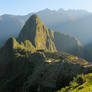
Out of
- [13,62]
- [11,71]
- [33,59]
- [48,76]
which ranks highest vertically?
[48,76]

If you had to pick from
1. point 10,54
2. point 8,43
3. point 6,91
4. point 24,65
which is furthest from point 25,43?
point 6,91

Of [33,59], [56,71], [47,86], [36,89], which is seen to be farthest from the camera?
[33,59]

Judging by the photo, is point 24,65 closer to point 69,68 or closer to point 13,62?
point 13,62

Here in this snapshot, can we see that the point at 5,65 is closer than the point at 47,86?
No

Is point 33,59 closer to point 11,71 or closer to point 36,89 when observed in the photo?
point 11,71

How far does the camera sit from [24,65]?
9806 centimetres

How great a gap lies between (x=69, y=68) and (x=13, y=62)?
2758 inches

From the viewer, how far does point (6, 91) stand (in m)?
75.8

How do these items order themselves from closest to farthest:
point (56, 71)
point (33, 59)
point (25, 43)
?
point (56, 71) < point (33, 59) < point (25, 43)

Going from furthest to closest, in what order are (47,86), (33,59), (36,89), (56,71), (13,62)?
(13,62)
(33,59)
(56,71)
(36,89)
(47,86)

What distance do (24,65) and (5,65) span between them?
28.5 m

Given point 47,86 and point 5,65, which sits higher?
point 47,86

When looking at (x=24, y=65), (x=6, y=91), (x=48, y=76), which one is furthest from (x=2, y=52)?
(x=48, y=76)

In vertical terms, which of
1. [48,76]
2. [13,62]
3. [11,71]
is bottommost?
[11,71]
